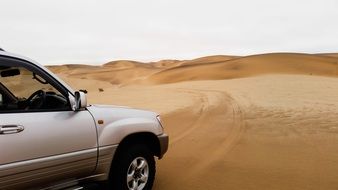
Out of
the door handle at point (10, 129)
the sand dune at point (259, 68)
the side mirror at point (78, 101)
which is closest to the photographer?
the door handle at point (10, 129)

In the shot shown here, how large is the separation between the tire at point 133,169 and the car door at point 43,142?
386mm

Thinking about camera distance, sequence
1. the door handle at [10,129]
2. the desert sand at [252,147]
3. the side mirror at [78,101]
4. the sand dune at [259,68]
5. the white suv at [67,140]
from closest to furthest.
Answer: the door handle at [10,129]
the white suv at [67,140]
the side mirror at [78,101]
the desert sand at [252,147]
the sand dune at [259,68]

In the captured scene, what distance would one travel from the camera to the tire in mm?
4711

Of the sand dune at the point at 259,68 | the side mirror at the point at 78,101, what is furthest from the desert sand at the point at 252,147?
the sand dune at the point at 259,68

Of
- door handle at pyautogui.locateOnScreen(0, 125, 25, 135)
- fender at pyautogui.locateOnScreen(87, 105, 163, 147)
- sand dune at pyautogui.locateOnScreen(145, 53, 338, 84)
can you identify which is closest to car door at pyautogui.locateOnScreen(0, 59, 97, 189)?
door handle at pyautogui.locateOnScreen(0, 125, 25, 135)

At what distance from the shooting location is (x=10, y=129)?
3.55 m

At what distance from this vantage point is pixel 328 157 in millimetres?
7395

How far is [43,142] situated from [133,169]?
1.42m

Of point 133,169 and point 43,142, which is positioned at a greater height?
point 43,142

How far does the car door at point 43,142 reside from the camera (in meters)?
3.59

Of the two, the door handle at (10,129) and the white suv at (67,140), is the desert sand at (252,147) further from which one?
the door handle at (10,129)

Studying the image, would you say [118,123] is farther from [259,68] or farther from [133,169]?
[259,68]

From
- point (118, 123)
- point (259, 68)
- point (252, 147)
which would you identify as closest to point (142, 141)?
point (118, 123)

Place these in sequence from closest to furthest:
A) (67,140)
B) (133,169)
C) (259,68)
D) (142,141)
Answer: (67,140) < (133,169) < (142,141) < (259,68)
